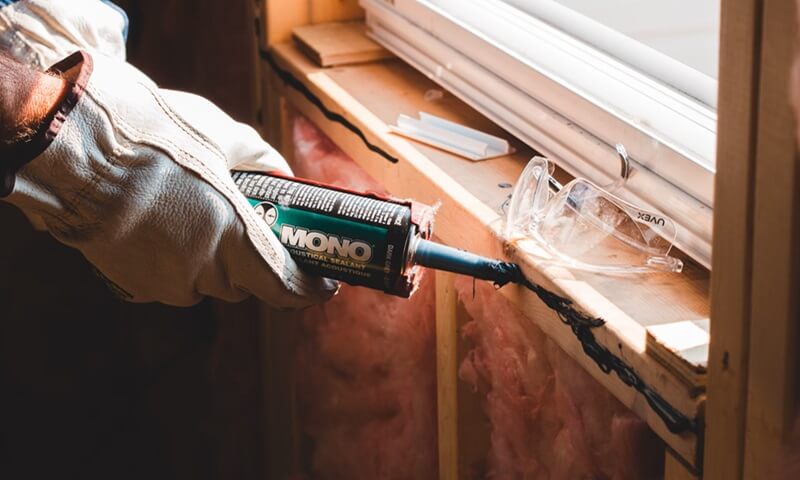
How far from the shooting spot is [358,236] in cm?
100

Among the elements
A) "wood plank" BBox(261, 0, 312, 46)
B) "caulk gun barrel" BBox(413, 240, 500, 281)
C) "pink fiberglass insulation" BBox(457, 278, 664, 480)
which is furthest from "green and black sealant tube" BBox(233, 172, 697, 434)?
"wood plank" BBox(261, 0, 312, 46)

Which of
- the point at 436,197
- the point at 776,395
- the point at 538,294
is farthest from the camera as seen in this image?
the point at 436,197

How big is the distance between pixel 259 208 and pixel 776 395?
1.84ft

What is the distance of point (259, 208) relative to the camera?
1.04 meters

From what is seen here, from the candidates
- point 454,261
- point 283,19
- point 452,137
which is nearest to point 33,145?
point 454,261

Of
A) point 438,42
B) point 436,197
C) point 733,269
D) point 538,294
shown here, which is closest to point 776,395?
point 733,269

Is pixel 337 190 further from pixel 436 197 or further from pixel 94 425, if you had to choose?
pixel 94 425

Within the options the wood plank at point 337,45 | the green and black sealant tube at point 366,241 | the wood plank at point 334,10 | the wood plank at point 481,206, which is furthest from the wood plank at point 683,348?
the wood plank at point 334,10

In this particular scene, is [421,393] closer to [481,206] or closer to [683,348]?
[481,206]

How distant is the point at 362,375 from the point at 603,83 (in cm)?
66

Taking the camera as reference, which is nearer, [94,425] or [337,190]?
[337,190]

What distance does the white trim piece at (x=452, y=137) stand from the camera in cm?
125

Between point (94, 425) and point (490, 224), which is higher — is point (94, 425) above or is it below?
below

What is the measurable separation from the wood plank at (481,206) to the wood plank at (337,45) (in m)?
0.02
